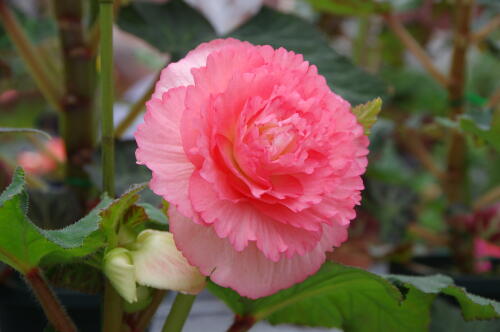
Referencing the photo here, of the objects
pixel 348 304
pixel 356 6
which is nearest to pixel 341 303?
pixel 348 304

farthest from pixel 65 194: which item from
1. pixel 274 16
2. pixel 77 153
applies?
pixel 274 16

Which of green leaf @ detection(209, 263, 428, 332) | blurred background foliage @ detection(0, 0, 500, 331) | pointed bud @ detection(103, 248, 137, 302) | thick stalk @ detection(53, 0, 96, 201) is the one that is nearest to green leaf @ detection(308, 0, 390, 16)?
blurred background foliage @ detection(0, 0, 500, 331)

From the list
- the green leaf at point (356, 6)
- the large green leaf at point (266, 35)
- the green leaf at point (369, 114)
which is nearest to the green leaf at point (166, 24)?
the large green leaf at point (266, 35)

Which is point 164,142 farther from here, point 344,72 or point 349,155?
point 344,72

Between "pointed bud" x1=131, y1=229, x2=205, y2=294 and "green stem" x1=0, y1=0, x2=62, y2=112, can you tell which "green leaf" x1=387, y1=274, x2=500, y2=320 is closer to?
"pointed bud" x1=131, y1=229, x2=205, y2=294

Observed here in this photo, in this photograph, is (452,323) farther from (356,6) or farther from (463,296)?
(356,6)

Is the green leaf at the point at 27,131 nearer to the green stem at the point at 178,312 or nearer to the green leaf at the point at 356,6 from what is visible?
the green stem at the point at 178,312
